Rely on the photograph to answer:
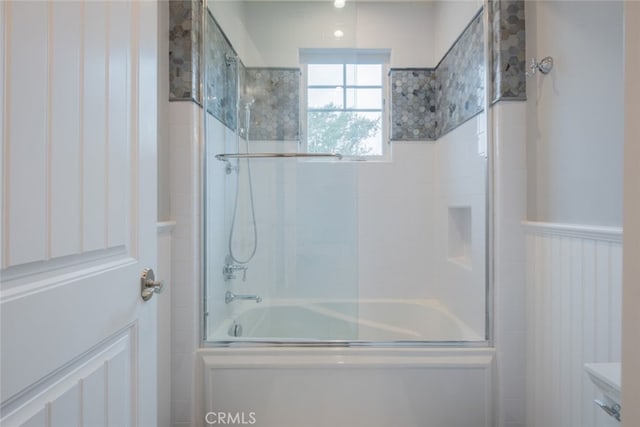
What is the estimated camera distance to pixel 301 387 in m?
1.61

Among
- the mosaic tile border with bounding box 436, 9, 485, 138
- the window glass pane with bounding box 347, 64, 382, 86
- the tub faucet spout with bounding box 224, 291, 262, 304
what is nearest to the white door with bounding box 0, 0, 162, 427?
the tub faucet spout with bounding box 224, 291, 262, 304

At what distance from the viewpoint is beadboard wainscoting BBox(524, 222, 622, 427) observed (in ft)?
3.70

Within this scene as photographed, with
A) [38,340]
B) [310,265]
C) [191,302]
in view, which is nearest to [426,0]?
[310,265]

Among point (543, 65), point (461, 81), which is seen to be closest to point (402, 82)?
point (461, 81)

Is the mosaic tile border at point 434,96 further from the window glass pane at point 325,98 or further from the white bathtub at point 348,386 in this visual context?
the white bathtub at point 348,386

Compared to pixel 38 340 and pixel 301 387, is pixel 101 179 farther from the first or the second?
pixel 301 387

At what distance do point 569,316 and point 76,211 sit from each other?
1.63 meters

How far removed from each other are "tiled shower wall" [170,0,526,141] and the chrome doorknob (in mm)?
999

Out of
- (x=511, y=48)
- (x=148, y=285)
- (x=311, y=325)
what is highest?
(x=511, y=48)

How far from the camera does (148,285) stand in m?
0.90

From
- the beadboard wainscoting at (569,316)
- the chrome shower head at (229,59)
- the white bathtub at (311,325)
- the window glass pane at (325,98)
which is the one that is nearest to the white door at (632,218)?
the beadboard wainscoting at (569,316)

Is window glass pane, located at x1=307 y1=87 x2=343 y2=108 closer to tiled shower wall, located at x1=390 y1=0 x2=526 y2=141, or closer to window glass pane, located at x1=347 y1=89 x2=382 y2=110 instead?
window glass pane, located at x1=347 y1=89 x2=382 y2=110

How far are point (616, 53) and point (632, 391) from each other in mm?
1110

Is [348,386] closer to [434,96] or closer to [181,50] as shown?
[181,50]
